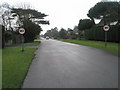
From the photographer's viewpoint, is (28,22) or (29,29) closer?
(29,29)

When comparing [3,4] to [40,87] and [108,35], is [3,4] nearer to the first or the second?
[108,35]

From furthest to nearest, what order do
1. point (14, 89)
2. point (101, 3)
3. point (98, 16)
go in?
point (98, 16), point (101, 3), point (14, 89)

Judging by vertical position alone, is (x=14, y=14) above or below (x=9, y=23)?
above

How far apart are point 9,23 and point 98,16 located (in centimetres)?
2993

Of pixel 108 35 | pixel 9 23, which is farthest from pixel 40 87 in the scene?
pixel 9 23

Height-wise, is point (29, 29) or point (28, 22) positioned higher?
point (28, 22)

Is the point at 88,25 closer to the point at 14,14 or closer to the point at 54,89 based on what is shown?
the point at 14,14

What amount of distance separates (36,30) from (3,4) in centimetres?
971

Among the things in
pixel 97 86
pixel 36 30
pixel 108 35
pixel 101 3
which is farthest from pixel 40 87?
pixel 101 3

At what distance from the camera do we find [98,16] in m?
47.2

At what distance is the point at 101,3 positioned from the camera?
143 feet

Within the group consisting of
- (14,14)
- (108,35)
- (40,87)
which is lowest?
(40,87)

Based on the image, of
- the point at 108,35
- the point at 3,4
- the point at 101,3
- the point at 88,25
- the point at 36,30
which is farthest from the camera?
the point at 88,25

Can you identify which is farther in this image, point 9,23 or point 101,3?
point 101,3
